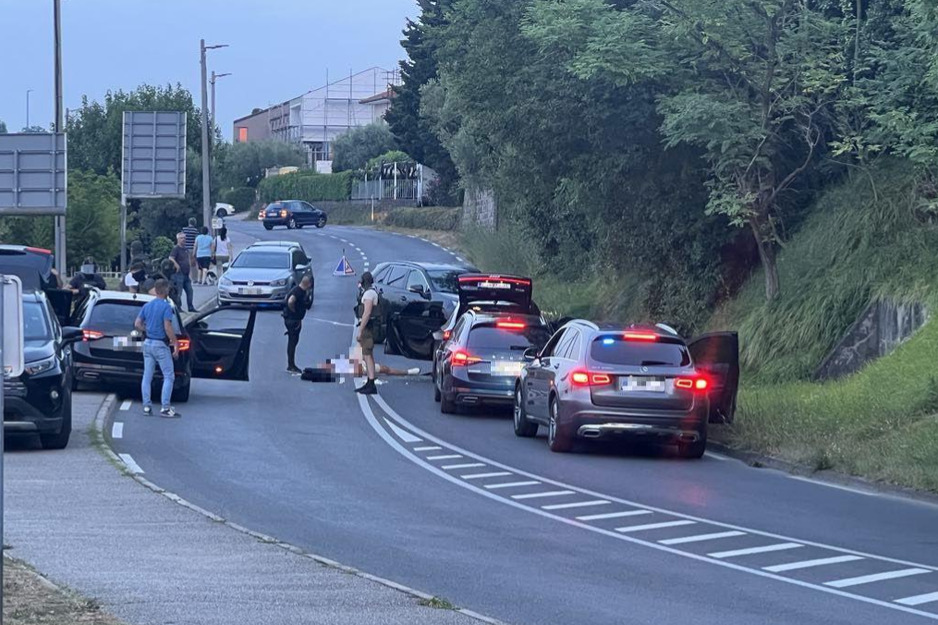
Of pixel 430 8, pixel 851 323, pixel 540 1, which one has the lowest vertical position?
pixel 851 323

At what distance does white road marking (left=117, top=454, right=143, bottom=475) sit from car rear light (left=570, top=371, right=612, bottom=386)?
527cm

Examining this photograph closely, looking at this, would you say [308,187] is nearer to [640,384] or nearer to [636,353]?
[636,353]

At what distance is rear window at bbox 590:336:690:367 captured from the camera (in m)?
18.4

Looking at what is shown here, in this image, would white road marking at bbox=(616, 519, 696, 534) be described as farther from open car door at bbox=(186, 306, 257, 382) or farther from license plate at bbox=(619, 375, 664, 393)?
open car door at bbox=(186, 306, 257, 382)

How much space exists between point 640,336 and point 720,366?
170 cm

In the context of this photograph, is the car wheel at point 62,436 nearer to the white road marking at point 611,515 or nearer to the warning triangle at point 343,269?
the white road marking at point 611,515

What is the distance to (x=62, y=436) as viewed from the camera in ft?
55.7

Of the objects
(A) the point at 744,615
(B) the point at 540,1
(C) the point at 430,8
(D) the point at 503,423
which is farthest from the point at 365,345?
(C) the point at 430,8

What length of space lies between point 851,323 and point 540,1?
27.0ft

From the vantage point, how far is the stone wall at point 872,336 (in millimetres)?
22672

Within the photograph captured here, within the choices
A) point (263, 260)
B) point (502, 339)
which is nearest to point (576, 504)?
point (502, 339)

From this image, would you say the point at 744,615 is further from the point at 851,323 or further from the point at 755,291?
the point at 755,291

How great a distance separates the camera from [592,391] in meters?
18.2

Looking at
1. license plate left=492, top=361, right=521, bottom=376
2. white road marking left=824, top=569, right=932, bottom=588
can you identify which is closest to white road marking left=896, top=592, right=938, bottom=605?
white road marking left=824, top=569, right=932, bottom=588
